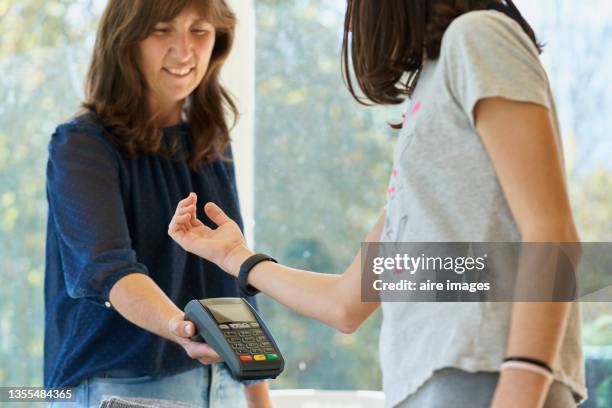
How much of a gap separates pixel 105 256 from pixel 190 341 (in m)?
0.27

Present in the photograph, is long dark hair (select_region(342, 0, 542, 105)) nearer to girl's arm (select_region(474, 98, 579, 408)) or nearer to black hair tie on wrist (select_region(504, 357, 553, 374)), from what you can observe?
girl's arm (select_region(474, 98, 579, 408))

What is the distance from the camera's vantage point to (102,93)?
5.62 ft

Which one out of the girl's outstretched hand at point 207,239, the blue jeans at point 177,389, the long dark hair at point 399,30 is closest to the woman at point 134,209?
the blue jeans at point 177,389

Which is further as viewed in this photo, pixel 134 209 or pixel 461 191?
pixel 134 209

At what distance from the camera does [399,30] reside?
1020 millimetres

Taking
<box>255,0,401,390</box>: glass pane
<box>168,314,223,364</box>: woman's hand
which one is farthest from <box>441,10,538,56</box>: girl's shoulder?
<box>255,0,401,390</box>: glass pane

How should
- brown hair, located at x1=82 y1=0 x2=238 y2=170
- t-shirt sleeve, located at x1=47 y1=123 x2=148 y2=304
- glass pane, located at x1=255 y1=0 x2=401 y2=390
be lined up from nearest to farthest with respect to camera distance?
t-shirt sleeve, located at x1=47 y1=123 x2=148 y2=304 < brown hair, located at x1=82 y1=0 x2=238 y2=170 < glass pane, located at x1=255 y1=0 x2=401 y2=390

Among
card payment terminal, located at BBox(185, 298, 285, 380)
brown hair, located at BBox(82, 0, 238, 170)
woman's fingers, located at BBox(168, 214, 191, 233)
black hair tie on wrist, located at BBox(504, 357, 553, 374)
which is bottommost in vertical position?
card payment terminal, located at BBox(185, 298, 285, 380)

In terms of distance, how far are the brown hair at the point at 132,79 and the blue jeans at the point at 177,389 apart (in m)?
0.42

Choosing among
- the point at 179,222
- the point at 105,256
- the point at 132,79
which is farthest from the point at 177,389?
the point at 132,79

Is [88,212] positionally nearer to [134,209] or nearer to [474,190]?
[134,209]

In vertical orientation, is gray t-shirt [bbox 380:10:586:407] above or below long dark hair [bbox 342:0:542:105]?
below

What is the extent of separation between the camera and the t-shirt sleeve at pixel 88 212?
152 centimetres

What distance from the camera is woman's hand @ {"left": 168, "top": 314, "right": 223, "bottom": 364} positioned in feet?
4.31
